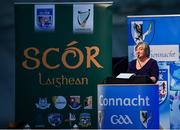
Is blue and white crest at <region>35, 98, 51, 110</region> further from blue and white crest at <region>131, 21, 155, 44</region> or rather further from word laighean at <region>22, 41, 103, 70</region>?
blue and white crest at <region>131, 21, 155, 44</region>

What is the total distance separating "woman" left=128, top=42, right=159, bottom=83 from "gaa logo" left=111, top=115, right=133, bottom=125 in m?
1.75

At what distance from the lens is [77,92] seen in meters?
6.44

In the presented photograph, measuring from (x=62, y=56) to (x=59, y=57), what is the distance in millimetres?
41

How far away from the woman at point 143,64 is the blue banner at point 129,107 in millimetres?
1658

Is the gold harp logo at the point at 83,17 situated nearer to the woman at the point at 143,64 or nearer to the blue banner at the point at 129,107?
the woman at the point at 143,64

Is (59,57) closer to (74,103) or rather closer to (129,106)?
(74,103)

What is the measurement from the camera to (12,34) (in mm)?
7684

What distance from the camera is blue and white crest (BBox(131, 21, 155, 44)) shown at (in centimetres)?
677

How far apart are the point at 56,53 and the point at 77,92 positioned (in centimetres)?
57

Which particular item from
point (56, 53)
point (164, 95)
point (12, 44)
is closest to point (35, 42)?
point (56, 53)

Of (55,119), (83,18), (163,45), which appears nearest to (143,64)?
(163,45)

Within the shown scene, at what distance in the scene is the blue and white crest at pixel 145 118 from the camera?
14.9 ft

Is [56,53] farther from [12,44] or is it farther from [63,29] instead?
[12,44]

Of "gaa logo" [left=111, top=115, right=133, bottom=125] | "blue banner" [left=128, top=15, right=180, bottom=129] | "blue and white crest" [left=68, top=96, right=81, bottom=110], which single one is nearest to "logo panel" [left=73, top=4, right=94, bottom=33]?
"blue banner" [left=128, top=15, right=180, bottom=129]
